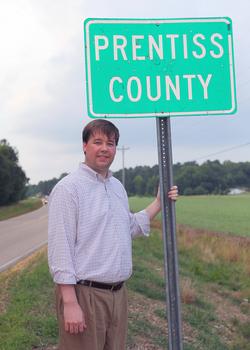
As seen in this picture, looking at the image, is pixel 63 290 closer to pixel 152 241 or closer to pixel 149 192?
pixel 152 241

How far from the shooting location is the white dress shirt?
100 inches

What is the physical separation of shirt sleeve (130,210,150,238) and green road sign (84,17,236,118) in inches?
27.8

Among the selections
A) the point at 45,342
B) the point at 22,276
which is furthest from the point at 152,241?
the point at 45,342

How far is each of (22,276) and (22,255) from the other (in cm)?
548

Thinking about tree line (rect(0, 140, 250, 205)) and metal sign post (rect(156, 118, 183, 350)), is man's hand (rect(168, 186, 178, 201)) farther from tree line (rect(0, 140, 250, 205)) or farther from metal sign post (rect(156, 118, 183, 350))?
tree line (rect(0, 140, 250, 205))

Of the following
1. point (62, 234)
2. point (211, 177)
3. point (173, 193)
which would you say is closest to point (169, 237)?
point (173, 193)

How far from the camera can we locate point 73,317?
2514mm

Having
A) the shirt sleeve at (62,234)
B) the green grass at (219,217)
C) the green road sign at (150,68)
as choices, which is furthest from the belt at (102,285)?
the green grass at (219,217)

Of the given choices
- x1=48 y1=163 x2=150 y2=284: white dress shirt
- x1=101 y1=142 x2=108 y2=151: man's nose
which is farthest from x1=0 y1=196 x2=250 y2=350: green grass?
x1=101 y1=142 x2=108 y2=151: man's nose

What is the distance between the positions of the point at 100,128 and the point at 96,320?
1.02 metres

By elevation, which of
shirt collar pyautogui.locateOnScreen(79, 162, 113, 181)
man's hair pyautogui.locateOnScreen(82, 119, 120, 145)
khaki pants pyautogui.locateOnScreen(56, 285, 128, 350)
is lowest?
khaki pants pyautogui.locateOnScreen(56, 285, 128, 350)

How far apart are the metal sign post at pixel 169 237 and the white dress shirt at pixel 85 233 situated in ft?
0.85

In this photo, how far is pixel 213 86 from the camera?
2.66 m

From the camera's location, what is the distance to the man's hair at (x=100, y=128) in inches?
107
